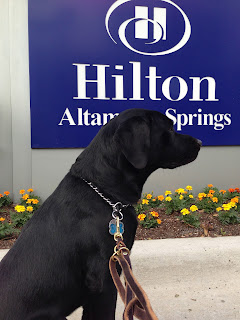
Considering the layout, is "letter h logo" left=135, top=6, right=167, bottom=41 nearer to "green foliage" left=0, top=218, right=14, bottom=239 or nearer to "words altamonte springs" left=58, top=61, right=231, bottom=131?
"words altamonte springs" left=58, top=61, right=231, bottom=131

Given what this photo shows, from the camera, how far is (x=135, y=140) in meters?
1.73

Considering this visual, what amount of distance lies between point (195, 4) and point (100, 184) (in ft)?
11.1

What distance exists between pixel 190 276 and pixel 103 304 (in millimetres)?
1128

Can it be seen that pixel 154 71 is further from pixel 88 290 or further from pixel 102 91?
pixel 88 290

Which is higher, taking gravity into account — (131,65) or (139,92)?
(131,65)

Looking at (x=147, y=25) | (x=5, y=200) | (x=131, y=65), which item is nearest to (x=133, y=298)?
(x=5, y=200)

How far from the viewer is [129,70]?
13.7ft

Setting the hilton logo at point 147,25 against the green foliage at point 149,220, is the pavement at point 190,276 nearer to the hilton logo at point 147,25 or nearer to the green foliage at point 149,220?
the green foliage at point 149,220

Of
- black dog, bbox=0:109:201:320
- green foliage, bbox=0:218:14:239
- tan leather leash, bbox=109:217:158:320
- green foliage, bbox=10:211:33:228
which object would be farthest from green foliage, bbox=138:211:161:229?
tan leather leash, bbox=109:217:158:320

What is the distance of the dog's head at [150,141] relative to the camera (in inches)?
67.4

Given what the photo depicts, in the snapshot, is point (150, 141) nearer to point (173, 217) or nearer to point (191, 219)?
point (191, 219)

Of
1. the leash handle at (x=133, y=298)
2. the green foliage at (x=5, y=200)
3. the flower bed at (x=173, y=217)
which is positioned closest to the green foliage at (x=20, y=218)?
the flower bed at (x=173, y=217)

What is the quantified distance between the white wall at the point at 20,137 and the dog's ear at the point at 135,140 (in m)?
2.47

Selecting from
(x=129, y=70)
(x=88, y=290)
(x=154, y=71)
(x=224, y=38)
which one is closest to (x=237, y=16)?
(x=224, y=38)
